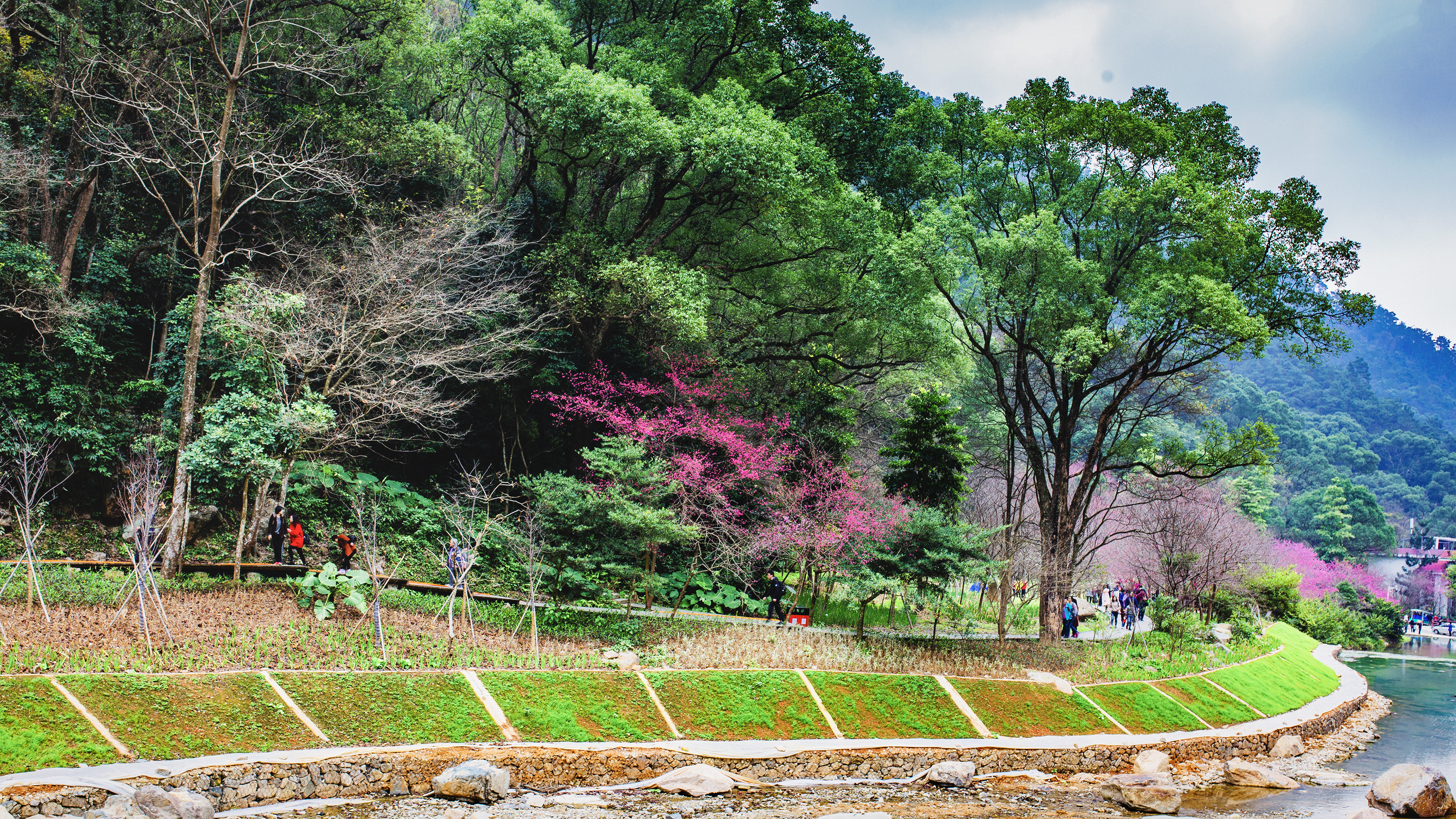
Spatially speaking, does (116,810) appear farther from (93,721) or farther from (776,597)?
(776,597)

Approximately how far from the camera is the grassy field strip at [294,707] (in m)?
11.2

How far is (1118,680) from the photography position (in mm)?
18812

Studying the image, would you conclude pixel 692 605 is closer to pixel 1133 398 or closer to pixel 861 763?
pixel 861 763

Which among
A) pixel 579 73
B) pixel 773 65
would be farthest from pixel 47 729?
pixel 773 65

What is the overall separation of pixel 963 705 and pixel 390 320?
552 inches

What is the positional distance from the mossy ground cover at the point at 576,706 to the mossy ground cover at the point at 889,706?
11.0 ft

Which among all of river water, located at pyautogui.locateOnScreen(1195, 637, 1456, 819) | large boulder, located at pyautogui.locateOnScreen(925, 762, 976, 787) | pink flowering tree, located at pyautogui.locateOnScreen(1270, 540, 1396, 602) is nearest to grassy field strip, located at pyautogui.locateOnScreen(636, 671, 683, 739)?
large boulder, located at pyautogui.locateOnScreen(925, 762, 976, 787)

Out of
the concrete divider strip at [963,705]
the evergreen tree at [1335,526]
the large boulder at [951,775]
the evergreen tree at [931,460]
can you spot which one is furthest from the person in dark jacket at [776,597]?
the evergreen tree at [1335,526]

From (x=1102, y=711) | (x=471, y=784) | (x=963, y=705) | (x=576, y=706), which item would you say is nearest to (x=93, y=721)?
(x=471, y=784)

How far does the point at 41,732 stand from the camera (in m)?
9.63

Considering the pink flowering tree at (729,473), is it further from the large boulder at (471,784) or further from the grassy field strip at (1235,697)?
the grassy field strip at (1235,697)

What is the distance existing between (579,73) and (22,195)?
1223cm

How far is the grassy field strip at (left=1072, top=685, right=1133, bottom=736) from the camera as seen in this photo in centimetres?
1684

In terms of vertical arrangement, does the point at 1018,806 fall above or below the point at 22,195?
below
